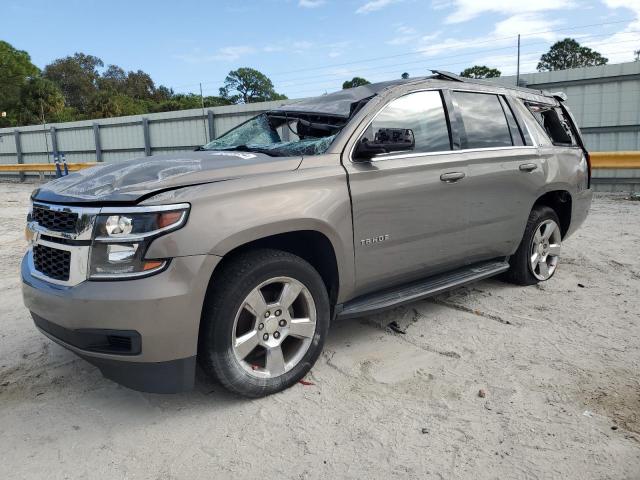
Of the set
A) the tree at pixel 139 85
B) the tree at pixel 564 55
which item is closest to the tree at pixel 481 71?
the tree at pixel 564 55

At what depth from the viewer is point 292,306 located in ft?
9.80

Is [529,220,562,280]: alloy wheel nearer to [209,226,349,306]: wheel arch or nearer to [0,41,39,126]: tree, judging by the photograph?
[209,226,349,306]: wheel arch

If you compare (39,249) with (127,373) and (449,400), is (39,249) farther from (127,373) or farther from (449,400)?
(449,400)

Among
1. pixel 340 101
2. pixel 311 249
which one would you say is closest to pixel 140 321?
pixel 311 249

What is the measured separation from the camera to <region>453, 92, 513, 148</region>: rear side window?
3.93m

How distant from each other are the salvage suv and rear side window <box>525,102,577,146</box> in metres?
0.63

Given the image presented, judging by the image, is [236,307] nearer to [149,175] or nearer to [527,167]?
[149,175]

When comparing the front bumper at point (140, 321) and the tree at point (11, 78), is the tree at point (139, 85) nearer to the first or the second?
the tree at point (11, 78)

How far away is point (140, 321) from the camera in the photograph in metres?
2.36

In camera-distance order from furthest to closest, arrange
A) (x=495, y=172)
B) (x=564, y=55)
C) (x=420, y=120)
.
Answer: (x=564, y=55) → (x=495, y=172) → (x=420, y=120)

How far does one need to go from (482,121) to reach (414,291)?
159 centimetres

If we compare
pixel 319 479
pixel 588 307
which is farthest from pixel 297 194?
pixel 588 307

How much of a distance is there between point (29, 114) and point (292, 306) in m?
60.3

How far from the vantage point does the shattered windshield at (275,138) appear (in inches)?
128
